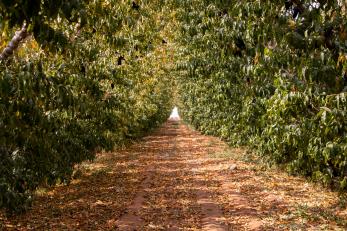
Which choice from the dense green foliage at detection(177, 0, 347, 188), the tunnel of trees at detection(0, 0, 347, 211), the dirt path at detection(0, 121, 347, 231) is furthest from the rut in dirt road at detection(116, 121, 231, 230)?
the dense green foliage at detection(177, 0, 347, 188)

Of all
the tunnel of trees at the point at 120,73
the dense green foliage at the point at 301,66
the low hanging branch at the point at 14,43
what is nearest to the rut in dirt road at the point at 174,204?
the tunnel of trees at the point at 120,73

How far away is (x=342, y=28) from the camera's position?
688 cm

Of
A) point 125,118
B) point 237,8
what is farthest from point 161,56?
point 237,8

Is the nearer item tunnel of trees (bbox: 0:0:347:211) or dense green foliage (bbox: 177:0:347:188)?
tunnel of trees (bbox: 0:0:347:211)

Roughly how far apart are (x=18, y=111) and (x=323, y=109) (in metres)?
4.56

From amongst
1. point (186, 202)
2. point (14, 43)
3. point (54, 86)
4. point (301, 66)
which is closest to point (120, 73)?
point (186, 202)

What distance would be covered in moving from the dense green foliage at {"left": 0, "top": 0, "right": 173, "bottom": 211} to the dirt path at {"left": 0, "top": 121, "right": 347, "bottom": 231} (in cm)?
112

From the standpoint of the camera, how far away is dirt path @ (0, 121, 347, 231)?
1010 centimetres

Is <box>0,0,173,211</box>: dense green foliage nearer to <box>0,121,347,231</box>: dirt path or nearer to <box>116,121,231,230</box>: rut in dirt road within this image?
<box>0,121,347,231</box>: dirt path

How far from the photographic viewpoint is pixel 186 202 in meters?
12.4

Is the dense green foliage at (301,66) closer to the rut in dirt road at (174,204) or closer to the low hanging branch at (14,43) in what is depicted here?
the rut in dirt road at (174,204)

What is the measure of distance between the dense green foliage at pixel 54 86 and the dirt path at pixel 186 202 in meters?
1.12

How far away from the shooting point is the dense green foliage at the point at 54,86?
4846 mm

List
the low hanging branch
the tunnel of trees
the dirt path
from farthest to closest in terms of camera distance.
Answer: the dirt path → the low hanging branch → the tunnel of trees
